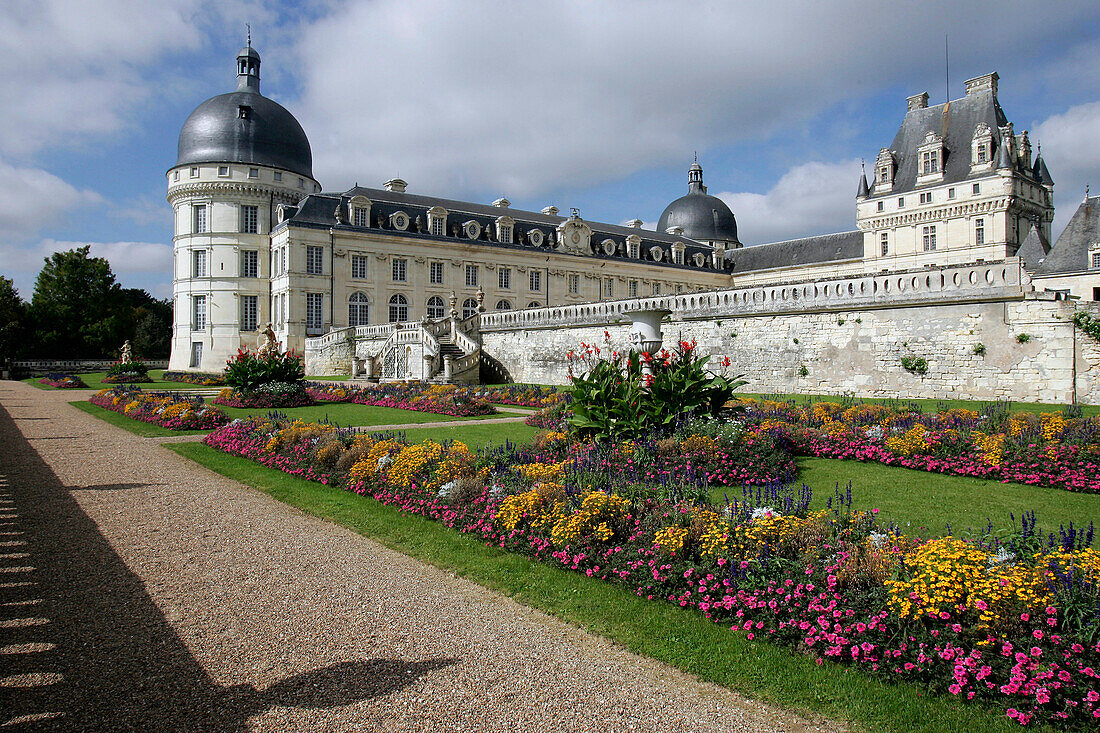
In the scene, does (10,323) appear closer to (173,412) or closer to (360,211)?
(360,211)

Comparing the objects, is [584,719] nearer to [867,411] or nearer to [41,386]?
[867,411]

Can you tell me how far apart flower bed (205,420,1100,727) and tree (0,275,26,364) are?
55.6 metres

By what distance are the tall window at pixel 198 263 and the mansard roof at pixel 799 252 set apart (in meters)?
43.7

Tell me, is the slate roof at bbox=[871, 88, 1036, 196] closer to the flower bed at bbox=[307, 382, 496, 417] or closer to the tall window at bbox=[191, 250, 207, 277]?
the flower bed at bbox=[307, 382, 496, 417]

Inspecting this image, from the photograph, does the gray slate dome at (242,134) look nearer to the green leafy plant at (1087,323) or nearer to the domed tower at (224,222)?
the domed tower at (224,222)

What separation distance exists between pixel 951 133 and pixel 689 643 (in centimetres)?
4904

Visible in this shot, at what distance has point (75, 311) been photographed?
52500 mm

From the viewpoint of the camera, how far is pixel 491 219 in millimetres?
48312

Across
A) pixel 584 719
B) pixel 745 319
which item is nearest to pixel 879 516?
pixel 584 719

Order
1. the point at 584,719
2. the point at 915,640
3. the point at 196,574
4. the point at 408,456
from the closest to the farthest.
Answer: the point at 584,719
the point at 915,640
the point at 196,574
the point at 408,456

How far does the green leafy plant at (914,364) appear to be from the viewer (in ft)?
56.9

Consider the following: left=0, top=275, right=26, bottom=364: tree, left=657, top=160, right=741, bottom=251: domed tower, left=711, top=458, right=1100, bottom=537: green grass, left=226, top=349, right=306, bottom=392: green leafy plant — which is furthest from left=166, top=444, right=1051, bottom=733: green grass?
left=657, top=160, right=741, bottom=251: domed tower

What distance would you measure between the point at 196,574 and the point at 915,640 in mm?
5330

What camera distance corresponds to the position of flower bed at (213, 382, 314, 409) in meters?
18.5
